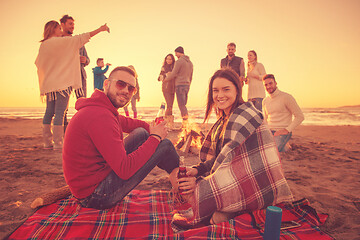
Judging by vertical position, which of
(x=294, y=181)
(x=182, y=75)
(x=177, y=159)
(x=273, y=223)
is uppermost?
(x=182, y=75)

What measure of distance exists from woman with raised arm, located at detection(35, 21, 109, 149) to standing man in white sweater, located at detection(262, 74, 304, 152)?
4.61 m

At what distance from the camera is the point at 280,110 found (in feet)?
17.8

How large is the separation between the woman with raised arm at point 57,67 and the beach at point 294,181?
1136 mm

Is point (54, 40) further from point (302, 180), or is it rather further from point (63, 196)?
point (302, 180)

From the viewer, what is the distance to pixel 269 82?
17.9ft

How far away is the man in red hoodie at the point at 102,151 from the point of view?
1.93 metres

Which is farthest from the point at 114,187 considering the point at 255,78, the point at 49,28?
the point at 255,78

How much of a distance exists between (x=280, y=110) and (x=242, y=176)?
3.82m

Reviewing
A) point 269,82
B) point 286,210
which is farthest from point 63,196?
point 269,82

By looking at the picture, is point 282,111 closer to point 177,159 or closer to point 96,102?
point 177,159

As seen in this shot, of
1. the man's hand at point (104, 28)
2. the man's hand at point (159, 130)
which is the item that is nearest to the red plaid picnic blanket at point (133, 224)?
the man's hand at point (159, 130)

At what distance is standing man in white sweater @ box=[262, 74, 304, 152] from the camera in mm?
5220

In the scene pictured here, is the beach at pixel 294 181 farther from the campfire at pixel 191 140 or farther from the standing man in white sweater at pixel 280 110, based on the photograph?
the standing man in white sweater at pixel 280 110

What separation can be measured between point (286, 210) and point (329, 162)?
3.38 m
